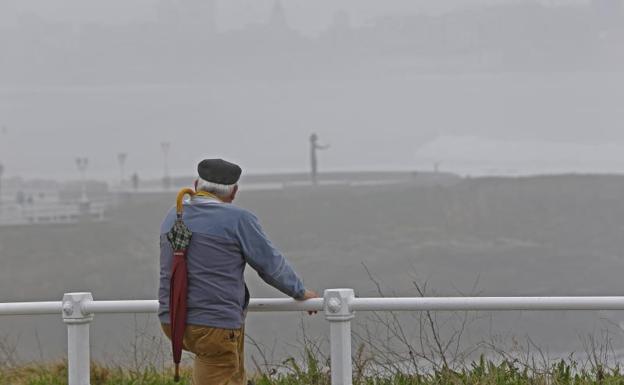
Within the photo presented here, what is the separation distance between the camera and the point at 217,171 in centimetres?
564

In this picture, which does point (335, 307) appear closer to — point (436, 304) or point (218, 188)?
point (436, 304)

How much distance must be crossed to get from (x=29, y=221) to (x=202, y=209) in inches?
4128

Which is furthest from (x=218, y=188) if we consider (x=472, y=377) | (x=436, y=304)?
(x=472, y=377)

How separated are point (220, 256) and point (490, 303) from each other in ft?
4.39

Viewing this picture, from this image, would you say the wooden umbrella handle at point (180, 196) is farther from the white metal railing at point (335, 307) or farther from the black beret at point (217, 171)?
the white metal railing at point (335, 307)

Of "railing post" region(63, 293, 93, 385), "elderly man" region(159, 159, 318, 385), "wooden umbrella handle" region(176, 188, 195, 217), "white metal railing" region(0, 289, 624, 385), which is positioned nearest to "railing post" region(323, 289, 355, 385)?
"white metal railing" region(0, 289, 624, 385)

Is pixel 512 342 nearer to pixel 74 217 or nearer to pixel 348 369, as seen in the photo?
pixel 348 369

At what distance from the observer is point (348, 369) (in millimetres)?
6184

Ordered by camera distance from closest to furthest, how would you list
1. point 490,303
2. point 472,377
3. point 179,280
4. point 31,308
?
point 179,280
point 490,303
point 31,308
point 472,377

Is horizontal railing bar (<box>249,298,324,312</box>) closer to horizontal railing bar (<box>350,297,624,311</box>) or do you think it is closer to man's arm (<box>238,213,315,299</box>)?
horizontal railing bar (<box>350,297,624,311</box>)

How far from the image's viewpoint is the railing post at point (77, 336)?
642 centimetres

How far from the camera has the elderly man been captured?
5582 mm

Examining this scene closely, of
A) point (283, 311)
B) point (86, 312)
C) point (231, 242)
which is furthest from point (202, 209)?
point (86, 312)

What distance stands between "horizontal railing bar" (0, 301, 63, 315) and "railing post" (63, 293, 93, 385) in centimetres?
10
